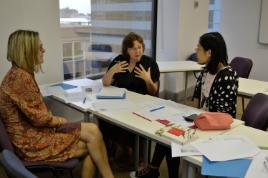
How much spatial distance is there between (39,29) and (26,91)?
119 cm

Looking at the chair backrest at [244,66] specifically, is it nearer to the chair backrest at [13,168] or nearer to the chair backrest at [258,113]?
the chair backrest at [258,113]

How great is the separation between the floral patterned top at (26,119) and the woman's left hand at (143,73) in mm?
996

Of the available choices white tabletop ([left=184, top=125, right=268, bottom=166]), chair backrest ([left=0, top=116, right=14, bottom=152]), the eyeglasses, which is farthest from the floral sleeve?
white tabletop ([left=184, top=125, right=268, bottom=166])

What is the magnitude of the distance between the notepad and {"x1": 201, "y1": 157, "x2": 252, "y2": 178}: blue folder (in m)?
1.16

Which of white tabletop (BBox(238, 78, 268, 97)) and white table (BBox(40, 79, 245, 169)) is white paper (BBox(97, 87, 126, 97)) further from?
white tabletop (BBox(238, 78, 268, 97))

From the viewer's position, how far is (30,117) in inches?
78.5

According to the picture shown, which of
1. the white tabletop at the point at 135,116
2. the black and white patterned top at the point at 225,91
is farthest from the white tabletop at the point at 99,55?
the black and white patterned top at the point at 225,91

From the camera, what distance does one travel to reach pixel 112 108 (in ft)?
7.50

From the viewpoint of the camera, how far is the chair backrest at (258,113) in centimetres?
201

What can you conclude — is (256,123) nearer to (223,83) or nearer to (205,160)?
(223,83)

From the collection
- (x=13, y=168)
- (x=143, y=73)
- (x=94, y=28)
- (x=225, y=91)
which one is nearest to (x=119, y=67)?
(x=143, y=73)

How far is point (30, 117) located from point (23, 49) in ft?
1.45

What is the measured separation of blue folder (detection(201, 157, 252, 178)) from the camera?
141 cm

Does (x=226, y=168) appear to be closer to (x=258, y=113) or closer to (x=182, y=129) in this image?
(x=182, y=129)
